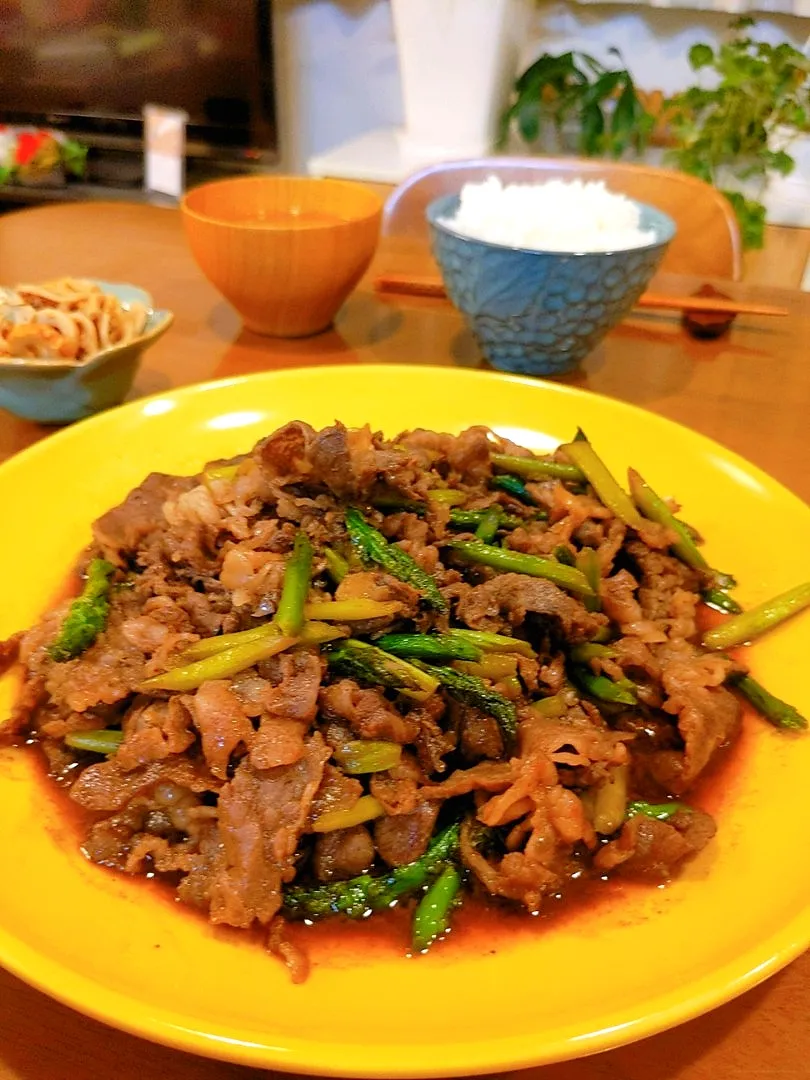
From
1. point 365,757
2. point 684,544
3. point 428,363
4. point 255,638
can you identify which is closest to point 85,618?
point 255,638

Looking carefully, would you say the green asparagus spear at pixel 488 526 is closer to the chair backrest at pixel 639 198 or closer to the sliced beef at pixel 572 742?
the sliced beef at pixel 572 742

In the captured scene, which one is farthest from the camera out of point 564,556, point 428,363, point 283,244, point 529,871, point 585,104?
point 585,104

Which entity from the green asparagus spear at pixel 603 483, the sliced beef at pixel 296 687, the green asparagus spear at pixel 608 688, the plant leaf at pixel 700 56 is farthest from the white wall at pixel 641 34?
the sliced beef at pixel 296 687

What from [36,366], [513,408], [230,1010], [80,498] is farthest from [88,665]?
[513,408]


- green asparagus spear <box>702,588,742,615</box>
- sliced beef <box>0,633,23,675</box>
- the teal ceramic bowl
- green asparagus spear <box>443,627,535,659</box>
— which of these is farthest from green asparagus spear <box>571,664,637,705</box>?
the teal ceramic bowl

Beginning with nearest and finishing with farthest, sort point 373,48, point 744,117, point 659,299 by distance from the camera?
point 659,299 → point 744,117 → point 373,48

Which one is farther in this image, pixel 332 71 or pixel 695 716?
pixel 332 71

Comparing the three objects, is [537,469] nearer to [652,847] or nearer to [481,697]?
[481,697]

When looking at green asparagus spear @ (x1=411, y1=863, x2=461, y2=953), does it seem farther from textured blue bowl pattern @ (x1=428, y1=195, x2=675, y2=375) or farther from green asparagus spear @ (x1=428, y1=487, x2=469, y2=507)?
textured blue bowl pattern @ (x1=428, y1=195, x2=675, y2=375)
